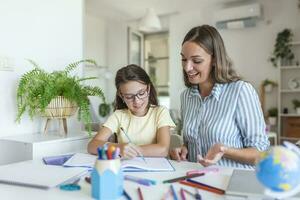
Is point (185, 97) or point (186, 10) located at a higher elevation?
point (186, 10)

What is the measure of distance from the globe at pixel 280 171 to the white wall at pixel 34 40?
1.54m

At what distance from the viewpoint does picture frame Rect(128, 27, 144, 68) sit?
233 inches

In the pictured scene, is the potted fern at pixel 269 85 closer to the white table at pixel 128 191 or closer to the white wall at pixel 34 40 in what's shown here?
the white wall at pixel 34 40

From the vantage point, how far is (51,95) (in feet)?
5.50

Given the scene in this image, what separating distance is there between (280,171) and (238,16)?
4.36 metres

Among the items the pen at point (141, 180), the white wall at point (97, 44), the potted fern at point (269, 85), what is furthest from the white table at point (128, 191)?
the white wall at point (97, 44)

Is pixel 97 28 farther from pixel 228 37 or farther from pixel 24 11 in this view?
pixel 24 11

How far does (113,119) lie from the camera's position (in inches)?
57.8

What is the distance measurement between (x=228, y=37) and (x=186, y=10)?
0.85m

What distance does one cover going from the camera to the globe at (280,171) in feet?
1.97

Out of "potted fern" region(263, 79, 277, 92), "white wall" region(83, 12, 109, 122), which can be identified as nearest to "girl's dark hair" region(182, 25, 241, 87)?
"potted fern" region(263, 79, 277, 92)

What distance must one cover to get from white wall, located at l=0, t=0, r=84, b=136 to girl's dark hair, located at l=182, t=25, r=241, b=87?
1.04 metres

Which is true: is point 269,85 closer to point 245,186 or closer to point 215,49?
point 215,49

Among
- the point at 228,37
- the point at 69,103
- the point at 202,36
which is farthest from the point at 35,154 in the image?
the point at 228,37
